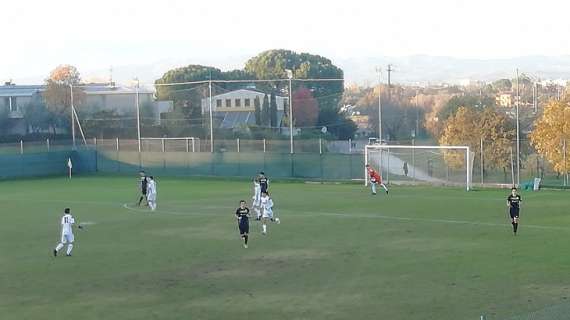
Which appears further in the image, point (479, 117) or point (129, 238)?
point (479, 117)

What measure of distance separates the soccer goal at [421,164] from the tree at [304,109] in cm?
5205

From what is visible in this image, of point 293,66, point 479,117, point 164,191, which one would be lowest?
point 164,191

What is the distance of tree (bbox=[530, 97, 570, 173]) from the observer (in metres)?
45.5

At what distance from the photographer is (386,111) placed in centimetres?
11650

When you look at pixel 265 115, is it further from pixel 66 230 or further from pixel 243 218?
pixel 66 230

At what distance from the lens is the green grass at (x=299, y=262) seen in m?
18.4

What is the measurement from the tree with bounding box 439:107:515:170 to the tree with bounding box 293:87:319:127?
5226 centimetres

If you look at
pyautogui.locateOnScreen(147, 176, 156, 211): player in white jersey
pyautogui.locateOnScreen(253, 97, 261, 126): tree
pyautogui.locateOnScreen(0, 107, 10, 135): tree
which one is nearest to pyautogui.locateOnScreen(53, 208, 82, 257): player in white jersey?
pyautogui.locateOnScreen(147, 176, 156, 211): player in white jersey

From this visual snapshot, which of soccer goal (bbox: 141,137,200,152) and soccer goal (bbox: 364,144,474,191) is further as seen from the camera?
soccer goal (bbox: 141,137,200,152)

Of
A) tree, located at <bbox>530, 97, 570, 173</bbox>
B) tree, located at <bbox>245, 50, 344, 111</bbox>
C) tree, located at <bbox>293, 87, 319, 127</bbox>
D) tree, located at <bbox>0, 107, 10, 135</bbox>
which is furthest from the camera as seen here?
tree, located at <bbox>245, 50, 344, 111</bbox>

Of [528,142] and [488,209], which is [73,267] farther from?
[528,142]

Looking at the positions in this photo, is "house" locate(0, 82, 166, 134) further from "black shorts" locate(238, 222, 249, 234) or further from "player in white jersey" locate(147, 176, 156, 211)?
"black shorts" locate(238, 222, 249, 234)

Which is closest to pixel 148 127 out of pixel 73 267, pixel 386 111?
pixel 386 111

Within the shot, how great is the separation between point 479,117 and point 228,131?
45.3 meters
